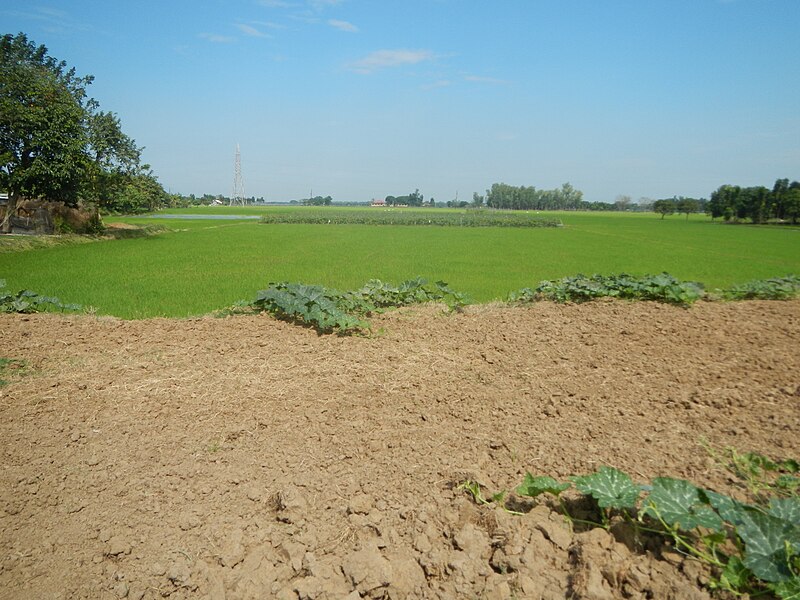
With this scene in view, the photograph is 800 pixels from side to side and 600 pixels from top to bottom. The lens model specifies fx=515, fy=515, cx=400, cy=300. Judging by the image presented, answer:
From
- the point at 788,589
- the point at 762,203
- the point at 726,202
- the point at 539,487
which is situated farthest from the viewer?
the point at 726,202

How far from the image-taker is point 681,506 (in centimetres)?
261

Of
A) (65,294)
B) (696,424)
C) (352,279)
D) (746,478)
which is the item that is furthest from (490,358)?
(65,294)

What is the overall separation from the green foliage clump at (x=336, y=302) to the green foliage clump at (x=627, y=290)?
66.8 inches

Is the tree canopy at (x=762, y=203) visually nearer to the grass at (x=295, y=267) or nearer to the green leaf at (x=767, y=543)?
the grass at (x=295, y=267)

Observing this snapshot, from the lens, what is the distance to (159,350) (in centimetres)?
642

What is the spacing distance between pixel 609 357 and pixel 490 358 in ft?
4.33

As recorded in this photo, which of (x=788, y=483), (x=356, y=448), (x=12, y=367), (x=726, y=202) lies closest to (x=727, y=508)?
(x=788, y=483)

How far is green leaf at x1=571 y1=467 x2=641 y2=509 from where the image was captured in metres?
2.71

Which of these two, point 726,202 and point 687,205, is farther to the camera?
point 687,205

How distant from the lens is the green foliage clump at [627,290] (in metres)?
8.23

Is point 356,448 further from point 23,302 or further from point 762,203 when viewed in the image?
point 762,203

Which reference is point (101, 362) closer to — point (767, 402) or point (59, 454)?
point (59, 454)

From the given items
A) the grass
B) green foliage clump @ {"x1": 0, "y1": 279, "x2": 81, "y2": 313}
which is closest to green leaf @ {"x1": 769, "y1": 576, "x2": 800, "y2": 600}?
the grass

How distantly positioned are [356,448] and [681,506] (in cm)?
228
